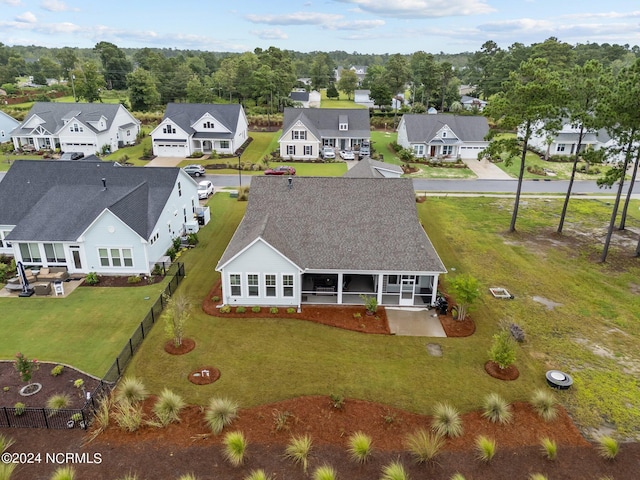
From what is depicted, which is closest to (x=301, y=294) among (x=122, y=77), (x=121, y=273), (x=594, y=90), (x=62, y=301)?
(x=121, y=273)

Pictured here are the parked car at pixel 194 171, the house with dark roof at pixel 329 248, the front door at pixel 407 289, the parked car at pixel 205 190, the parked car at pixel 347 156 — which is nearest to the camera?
the house with dark roof at pixel 329 248

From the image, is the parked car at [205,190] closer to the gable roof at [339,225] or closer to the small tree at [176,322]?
the gable roof at [339,225]

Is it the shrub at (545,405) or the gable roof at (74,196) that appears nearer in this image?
the shrub at (545,405)

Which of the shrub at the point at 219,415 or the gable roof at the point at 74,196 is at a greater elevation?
the gable roof at the point at 74,196

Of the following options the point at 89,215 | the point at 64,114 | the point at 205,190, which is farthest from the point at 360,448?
the point at 64,114

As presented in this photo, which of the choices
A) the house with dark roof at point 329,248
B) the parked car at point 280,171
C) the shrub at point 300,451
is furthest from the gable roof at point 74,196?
the parked car at point 280,171

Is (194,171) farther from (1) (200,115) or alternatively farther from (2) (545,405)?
(2) (545,405)

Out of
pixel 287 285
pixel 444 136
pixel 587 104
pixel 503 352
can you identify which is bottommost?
pixel 503 352
